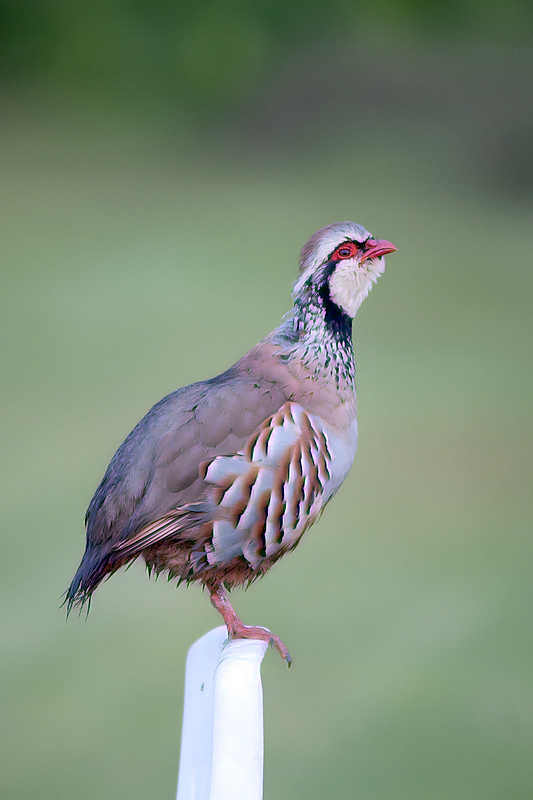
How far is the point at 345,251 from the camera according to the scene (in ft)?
3.98

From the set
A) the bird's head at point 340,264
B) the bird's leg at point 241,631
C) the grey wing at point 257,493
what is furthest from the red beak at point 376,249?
the bird's leg at point 241,631

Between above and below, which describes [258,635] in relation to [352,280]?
below

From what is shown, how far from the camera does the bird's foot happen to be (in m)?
1.22

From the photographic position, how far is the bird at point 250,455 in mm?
1142

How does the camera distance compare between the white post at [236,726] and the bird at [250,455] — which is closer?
the white post at [236,726]

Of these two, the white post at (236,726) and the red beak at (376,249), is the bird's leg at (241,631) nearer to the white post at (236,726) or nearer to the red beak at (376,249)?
the white post at (236,726)

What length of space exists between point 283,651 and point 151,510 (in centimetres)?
28

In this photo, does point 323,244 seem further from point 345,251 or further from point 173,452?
point 173,452

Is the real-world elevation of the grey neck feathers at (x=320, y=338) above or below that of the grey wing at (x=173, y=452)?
above

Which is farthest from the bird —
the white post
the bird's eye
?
the white post

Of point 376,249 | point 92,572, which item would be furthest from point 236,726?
point 376,249

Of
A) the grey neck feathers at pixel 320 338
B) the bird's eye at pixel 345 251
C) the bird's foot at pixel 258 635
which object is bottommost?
the bird's foot at pixel 258 635

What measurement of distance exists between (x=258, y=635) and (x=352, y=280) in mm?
496

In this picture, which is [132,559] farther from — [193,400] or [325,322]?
[325,322]
